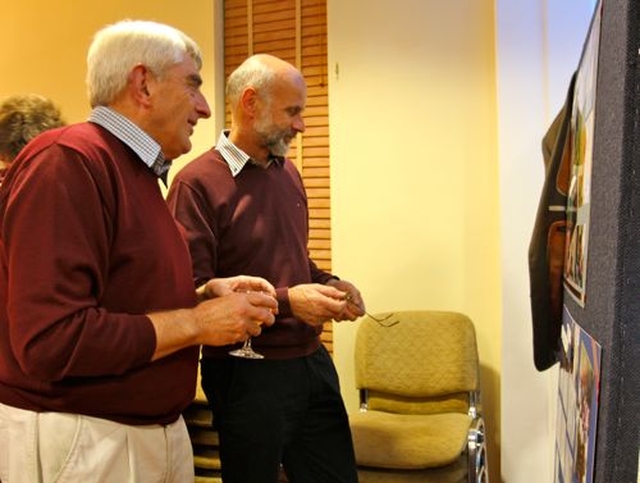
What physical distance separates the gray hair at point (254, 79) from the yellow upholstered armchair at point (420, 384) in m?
1.13

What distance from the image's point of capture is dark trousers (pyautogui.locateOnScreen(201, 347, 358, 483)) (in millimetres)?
1963

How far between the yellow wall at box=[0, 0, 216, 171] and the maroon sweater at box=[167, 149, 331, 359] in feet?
4.93

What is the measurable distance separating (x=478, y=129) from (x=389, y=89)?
0.45 metres

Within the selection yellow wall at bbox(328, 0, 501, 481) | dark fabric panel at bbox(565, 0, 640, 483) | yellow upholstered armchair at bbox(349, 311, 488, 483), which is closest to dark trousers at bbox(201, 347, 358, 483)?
yellow upholstered armchair at bbox(349, 311, 488, 483)

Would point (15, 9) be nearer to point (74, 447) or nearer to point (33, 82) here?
point (33, 82)

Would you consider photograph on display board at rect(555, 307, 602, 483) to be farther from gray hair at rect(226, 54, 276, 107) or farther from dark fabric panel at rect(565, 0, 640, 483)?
gray hair at rect(226, 54, 276, 107)

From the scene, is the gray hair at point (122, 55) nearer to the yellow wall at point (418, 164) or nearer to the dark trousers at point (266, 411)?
the dark trousers at point (266, 411)

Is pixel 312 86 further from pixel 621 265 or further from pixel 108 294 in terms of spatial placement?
pixel 621 265

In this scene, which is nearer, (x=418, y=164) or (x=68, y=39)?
(x=418, y=164)

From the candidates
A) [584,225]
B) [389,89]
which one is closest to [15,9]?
[389,89]

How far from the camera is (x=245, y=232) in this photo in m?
2.03

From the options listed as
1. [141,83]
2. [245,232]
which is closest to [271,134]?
[245,232]

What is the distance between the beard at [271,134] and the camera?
6.97 feet

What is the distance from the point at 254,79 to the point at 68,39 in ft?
7.23
